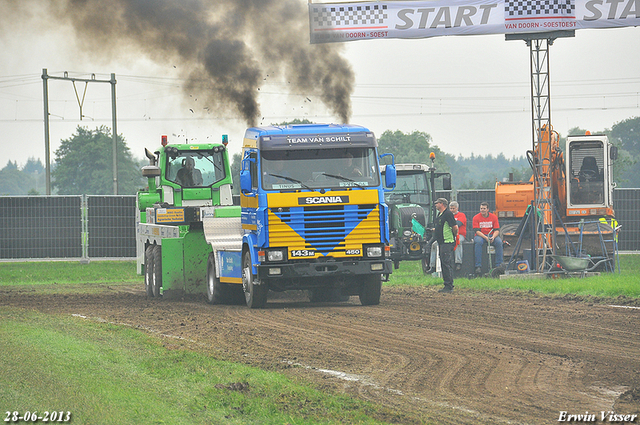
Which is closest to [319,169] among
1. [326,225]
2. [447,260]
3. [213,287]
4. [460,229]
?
[326,225]

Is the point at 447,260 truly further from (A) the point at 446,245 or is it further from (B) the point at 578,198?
(B) the point at 578,198

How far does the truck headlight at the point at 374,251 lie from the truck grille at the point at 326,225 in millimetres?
195

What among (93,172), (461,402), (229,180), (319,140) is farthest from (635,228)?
(93,172)

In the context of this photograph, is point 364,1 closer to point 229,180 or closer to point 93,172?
point 229,180

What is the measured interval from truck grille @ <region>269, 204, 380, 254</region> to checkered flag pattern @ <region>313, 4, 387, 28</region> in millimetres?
8264

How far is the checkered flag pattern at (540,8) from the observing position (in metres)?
21.6

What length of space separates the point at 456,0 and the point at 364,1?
2283 mm

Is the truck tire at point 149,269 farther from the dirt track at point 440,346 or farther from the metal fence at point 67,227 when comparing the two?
the metal fence at point 67,227

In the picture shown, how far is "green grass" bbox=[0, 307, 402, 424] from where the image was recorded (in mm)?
7336

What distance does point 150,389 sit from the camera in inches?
332

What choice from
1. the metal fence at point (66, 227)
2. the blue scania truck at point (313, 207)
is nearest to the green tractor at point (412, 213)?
the blue scania truck at point (313, 207)

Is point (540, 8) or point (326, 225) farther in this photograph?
point (540, 8)

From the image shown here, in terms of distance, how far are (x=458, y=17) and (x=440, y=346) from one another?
1288cm

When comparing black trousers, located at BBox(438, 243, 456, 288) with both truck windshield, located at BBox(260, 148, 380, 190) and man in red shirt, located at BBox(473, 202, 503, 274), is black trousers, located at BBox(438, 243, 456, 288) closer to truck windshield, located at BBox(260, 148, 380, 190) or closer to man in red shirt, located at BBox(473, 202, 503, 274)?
man in red shirt, located at BBox(473, 202, 503, 274)
